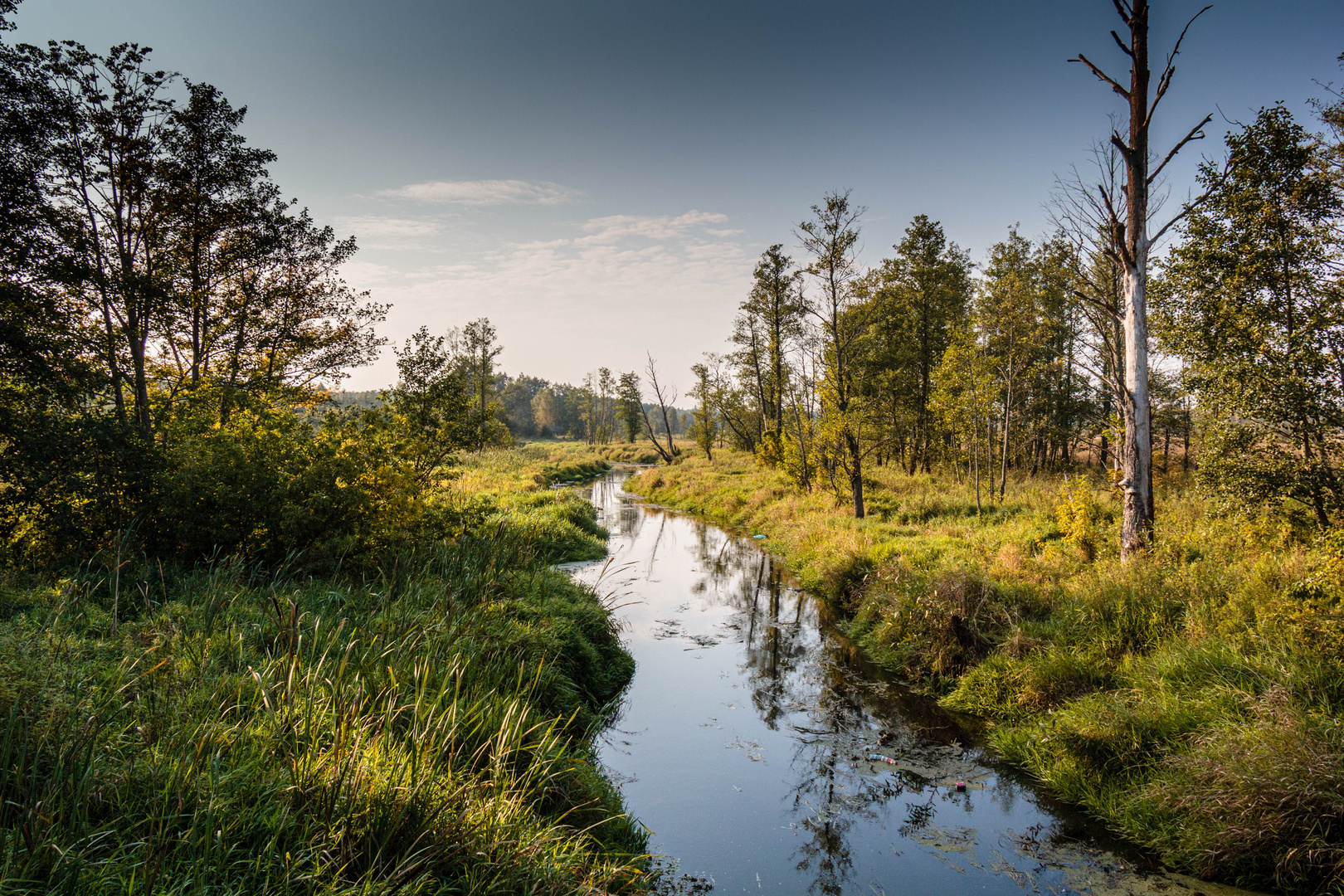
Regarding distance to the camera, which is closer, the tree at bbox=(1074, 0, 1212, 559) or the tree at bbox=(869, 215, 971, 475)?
the tree at bbox=(1074, 0, 1212, 559)

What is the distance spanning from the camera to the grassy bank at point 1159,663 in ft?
13.7

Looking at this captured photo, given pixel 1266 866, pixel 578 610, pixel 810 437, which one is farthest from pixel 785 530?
pixel 1266 866

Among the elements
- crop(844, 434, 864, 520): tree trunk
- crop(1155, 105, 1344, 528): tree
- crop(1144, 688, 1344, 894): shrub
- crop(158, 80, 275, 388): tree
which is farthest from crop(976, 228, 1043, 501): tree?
crop(158, 80, 275, 388): tree

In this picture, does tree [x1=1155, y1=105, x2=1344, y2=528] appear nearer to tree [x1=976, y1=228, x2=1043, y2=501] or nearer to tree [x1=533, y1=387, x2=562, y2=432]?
tree [x1=976, y1=228, x2=1043, y2=501]

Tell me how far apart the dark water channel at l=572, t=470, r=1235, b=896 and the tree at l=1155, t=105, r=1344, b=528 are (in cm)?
610

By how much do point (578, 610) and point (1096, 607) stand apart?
7549 millimetres

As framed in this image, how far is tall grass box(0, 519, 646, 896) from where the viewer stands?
2422 millimetres

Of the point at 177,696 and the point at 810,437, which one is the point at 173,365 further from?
the point at 810,437

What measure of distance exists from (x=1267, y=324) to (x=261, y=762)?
12.9 meters

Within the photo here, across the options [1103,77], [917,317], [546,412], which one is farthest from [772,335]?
[546,412]

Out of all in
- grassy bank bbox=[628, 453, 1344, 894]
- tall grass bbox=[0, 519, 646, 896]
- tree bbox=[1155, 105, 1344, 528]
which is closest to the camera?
tall grass bbox=[0, 519, 646, 896]

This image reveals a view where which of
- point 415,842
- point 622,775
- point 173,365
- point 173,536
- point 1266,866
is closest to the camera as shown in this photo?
point 415,842

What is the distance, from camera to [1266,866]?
4168 mm

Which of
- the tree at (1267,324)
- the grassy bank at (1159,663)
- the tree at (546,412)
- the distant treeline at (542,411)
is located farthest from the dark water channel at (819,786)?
the tree at (546,412)
